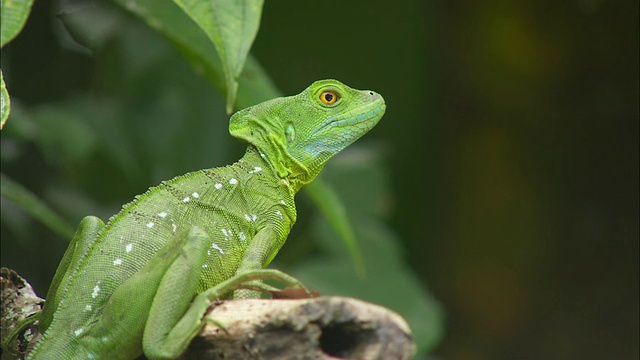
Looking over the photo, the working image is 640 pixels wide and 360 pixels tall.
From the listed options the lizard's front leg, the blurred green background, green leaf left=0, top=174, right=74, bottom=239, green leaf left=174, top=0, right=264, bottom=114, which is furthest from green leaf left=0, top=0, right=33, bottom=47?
the blurred green background

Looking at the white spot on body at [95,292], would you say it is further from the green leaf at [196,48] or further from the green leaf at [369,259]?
the green leaf at [369,259]

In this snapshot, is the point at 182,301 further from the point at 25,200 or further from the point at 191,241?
the point at 25,200

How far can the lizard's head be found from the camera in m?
1.87

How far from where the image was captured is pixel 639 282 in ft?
13.6

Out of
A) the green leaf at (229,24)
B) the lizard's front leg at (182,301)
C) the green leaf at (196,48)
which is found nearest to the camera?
the lizard's front leg at (182,301)

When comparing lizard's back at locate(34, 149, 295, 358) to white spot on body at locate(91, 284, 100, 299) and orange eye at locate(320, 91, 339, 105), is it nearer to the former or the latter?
white spot on body at locate(91, 284, 100, 299)

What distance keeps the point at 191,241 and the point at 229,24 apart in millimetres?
461

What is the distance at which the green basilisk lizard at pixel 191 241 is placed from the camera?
1427mm

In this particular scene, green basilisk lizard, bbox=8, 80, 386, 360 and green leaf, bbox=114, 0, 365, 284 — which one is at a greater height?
green leaf, bbox=114, 0, 365, 284

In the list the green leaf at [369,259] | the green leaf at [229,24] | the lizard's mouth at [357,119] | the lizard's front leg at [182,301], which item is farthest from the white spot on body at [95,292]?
the green leaf at [369,259]

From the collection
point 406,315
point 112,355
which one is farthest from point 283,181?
point 406,315

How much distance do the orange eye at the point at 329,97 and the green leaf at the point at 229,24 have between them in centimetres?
30

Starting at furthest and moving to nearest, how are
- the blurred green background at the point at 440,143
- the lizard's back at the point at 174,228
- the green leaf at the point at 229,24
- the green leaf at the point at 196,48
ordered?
the blurred green background at the point at 440,143, the green leaf at the point at 196,48, the green leaf at the point at 229,24, the lizard's back at the point at 174,228

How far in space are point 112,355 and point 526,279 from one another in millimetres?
3431
